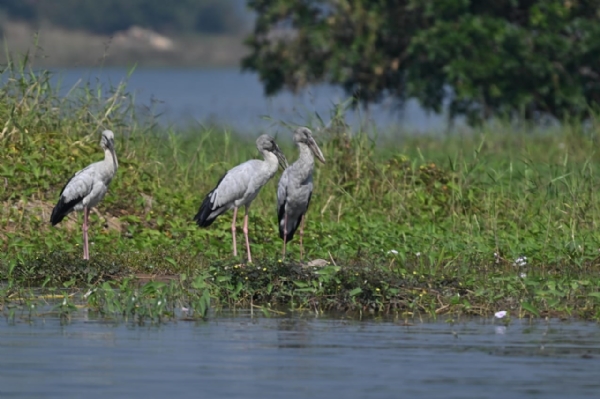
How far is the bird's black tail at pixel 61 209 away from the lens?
10.7 meters

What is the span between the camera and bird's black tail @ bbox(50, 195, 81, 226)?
10.7 metres

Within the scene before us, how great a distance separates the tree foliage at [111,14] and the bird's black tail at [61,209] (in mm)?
79166

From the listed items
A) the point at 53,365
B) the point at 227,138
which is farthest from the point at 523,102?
the point at 53,365

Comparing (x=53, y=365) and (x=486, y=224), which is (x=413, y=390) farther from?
(x=486, y=224)

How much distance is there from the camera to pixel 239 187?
11016mm

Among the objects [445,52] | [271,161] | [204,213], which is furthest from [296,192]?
[445,52]

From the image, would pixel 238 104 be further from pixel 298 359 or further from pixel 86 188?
pixel 298 359

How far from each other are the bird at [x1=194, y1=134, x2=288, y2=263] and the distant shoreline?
71893 mm

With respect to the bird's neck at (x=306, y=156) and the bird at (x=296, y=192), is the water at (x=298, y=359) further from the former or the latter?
the bird's neck at (x=306, y=156)

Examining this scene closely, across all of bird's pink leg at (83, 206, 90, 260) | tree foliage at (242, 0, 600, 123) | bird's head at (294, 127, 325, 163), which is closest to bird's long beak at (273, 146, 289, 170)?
bird's head at (294, 127, 325, 163)

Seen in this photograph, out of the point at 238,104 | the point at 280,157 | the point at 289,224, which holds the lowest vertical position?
the point at 289,224

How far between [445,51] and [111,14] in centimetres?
8142

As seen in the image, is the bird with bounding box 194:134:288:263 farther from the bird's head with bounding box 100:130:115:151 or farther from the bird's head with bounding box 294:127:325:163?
the bird's head with bounding box 100:130:115:151

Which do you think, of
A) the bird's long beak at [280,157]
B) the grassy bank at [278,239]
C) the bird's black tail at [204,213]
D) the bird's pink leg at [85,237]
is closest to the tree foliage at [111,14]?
the grassy bank at [278,239]
